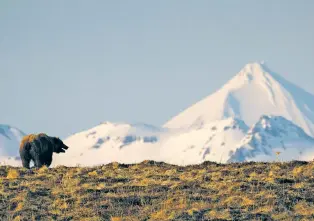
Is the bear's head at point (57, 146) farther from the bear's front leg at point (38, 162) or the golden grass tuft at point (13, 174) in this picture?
the golden grass tuft at point (13, 174)

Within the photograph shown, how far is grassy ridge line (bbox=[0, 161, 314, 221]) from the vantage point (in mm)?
29688

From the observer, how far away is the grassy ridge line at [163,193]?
2969 centimetres

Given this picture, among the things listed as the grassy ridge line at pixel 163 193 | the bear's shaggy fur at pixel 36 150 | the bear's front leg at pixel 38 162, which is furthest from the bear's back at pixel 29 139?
the grassy ridge line at pixel 163 193

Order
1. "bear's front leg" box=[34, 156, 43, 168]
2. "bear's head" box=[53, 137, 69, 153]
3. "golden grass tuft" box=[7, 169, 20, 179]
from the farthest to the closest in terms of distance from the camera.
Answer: "bear's head" box=[53, 137, 69, 153], "bear's front leg" box=[34, 156, 43, 168], "golden grass tuft" box=[7, 169, 20, 179]

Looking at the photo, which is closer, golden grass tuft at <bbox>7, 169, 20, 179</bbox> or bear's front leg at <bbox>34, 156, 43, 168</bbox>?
golden grass tuft at <bbox>7, 169, 20, 179</bbox>

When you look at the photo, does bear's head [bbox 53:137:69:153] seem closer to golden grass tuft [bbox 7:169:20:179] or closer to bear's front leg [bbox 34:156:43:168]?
bear's front leg [bbox 34:156:43:168]

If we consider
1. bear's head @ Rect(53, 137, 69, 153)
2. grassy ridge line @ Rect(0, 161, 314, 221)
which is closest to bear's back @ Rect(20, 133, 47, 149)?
bear's head @ Rect(53, 137, 69, 153)

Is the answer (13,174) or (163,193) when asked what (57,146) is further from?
(163,193)

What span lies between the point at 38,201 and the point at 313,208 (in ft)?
29.8

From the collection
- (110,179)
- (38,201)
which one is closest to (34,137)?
(110,179)


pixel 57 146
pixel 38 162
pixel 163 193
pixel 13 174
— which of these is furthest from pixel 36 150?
pixel 163 193

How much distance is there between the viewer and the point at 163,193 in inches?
1283

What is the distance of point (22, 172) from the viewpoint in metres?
39.9

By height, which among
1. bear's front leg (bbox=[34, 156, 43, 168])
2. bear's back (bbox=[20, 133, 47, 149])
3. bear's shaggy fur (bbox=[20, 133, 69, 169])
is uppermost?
bear's back (bbox=[20, 133, 47, 149])
